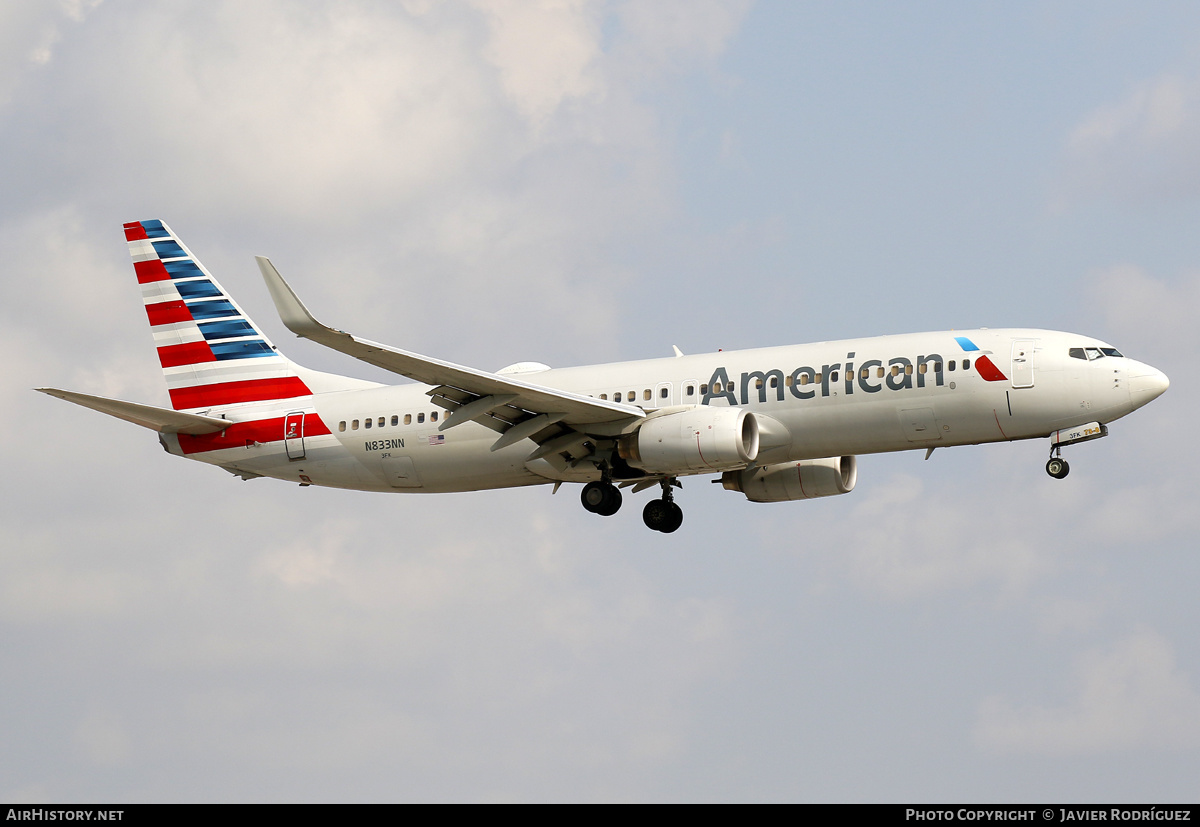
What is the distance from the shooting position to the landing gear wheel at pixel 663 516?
151 feet

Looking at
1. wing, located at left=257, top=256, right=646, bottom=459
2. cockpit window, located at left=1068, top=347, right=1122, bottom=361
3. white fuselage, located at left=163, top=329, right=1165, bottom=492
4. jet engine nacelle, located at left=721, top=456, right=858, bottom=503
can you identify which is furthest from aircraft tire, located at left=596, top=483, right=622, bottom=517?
cockpit window, located at left=1068, top=347, right=1122, bottom=361

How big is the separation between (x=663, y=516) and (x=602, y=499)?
3558 millimetres

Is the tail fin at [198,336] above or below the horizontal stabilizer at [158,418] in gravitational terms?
above

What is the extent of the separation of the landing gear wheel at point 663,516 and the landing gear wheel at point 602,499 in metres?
2.97

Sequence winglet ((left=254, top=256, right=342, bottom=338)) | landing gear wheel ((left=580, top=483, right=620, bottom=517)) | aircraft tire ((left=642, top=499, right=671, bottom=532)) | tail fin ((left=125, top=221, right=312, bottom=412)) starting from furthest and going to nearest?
1. tail fin ((left=125, top=221, right=312, bottom=412))
2. aircraft tire ((left=642, top=499, right=671, bottom=532))
3. landing gear wheel ((left=580, top=483, right=620, bottom=517))
4. winglet ((left=254, top=256, right=342, bottom=338))

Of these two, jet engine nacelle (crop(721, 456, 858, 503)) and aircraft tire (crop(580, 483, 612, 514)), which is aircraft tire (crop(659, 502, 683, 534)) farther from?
aircraft tire (crop(580, 483, 612, 514))

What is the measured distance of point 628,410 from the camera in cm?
4091

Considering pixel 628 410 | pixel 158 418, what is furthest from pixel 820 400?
pixel 158 418

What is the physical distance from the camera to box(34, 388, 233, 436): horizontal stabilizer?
43250 mm

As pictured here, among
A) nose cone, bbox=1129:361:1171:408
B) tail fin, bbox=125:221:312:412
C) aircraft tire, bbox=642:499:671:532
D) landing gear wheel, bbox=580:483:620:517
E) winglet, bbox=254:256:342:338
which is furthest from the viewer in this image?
tail fin, bbox=125:221:312:412

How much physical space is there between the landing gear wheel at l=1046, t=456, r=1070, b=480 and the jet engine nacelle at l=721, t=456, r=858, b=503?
780 centimetres

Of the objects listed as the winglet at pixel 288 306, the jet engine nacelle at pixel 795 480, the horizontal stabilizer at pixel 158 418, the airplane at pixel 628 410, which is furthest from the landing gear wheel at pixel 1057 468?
the horizontal stabilizer at pixel 158 418

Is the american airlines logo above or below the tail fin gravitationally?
below

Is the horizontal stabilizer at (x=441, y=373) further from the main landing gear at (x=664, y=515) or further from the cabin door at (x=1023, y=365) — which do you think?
the cabin door at (x=1023, y=365)
